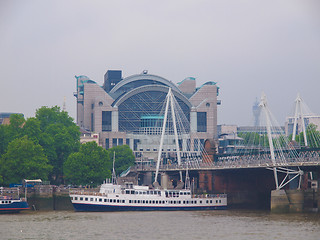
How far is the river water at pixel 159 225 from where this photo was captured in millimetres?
71938

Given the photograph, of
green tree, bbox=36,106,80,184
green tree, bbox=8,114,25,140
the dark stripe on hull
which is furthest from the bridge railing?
green tree, bbox=8,114,25,140

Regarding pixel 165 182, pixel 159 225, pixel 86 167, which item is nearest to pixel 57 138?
pixel 86 167

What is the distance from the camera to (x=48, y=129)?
14175 centimetres

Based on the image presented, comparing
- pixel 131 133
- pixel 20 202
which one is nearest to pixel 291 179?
pixel 20 202

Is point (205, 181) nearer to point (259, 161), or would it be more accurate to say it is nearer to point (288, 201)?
point (259, 161)

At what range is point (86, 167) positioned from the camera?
122875mm

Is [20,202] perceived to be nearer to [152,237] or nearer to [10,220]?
[10,220]

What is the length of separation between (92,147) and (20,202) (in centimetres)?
3161

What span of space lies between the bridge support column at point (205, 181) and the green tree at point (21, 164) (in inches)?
1063

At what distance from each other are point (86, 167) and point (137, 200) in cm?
2139

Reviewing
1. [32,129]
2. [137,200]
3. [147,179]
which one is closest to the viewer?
[137,200]

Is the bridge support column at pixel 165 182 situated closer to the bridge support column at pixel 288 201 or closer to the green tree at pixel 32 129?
the green tree at pixel 32 129

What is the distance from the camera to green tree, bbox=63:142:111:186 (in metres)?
123

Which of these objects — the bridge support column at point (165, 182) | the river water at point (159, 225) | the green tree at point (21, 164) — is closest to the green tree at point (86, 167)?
the green tree at point (21, 164)
